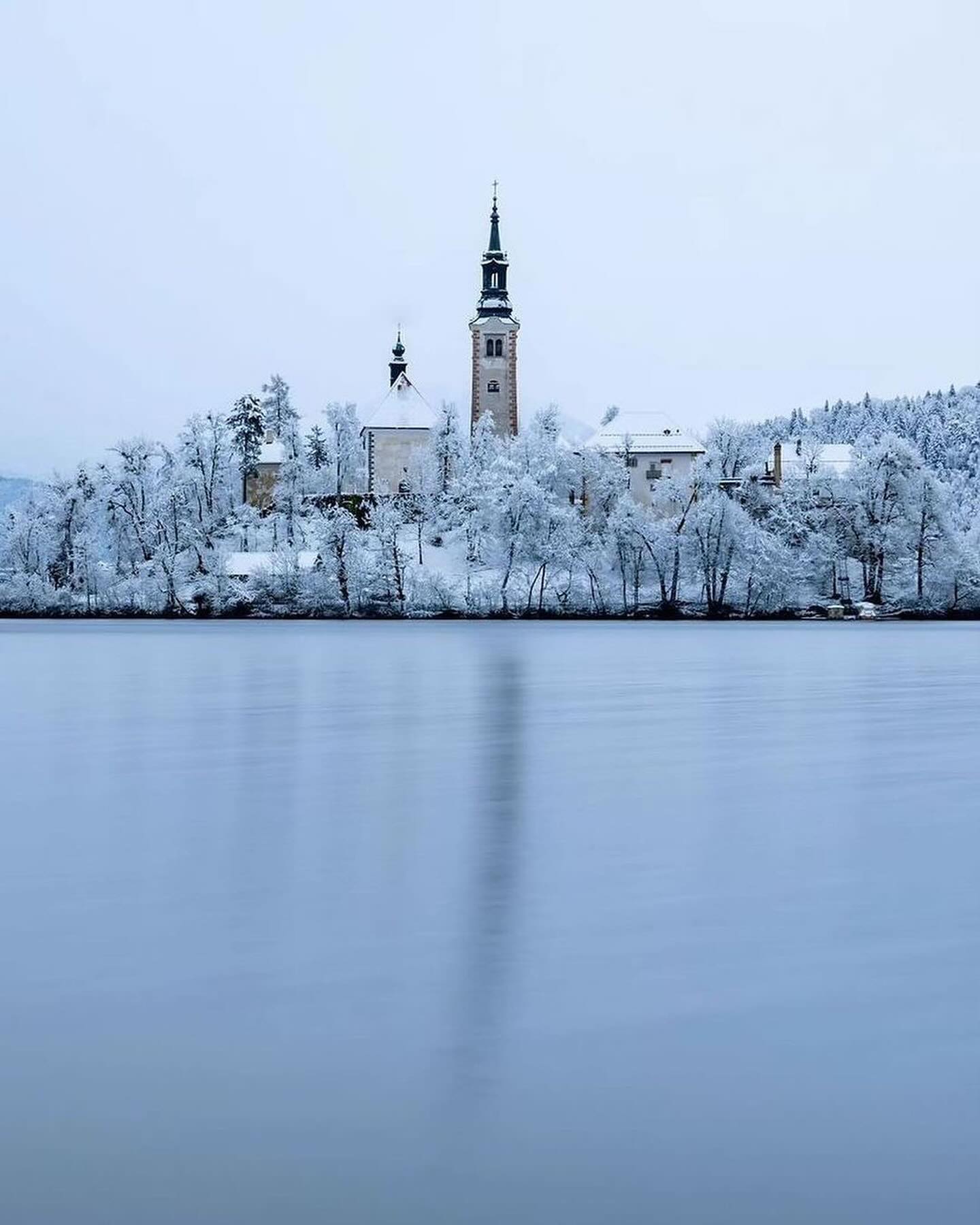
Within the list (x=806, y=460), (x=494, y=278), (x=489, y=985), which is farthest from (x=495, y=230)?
(x=489, y=985)

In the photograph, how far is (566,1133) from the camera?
705 cm

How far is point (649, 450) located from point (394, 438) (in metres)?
25.2

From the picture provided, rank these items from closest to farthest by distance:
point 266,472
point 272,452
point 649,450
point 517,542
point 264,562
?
point 517,542
point 264,562
point 649,450
point 266,472
point 272,452

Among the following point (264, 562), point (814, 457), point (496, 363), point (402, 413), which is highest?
point (496, 363)

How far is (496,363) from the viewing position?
138500 mm

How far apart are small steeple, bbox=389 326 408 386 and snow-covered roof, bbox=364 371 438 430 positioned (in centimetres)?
757

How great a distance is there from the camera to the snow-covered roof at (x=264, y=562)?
4252 inches

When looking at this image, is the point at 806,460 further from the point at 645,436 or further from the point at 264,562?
the point at 264,562

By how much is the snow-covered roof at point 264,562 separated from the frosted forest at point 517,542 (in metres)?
0.20

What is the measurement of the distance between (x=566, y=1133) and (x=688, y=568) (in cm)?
10318

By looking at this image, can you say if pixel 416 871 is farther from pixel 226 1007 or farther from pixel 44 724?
pixel 44 724

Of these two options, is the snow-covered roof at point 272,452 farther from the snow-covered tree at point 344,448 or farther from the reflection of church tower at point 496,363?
the reflection of church tower at point 496,363

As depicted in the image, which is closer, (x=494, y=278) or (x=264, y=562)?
(x=264, y=562)

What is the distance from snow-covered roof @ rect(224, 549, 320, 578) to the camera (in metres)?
108
